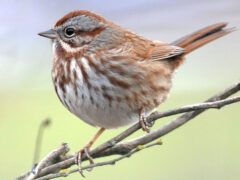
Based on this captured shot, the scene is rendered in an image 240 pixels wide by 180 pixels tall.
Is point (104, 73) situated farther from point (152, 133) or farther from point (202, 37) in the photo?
point (152, 133)

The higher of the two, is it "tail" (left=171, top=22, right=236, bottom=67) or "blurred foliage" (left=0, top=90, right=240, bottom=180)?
"tail" (left=171, top=22, right=236, bottom=67)

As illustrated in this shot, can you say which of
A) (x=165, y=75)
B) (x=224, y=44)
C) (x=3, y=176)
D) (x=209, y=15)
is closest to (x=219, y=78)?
(x=209, y=15)

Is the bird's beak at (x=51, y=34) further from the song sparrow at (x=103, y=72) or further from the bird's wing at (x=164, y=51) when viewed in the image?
the bird's wing at (x=164, y=51)

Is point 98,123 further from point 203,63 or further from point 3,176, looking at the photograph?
point 203,63

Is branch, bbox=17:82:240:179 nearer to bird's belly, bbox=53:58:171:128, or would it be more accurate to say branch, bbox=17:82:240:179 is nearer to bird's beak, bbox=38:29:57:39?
bird's belly, bbox=53:58:171:128

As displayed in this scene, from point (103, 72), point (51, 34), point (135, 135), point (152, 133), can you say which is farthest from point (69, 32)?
point (135, 135)

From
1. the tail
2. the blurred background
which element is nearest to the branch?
the tail

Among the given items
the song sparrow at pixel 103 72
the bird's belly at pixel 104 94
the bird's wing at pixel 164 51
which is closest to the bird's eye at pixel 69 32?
the song sparrow at pixel 103 72
